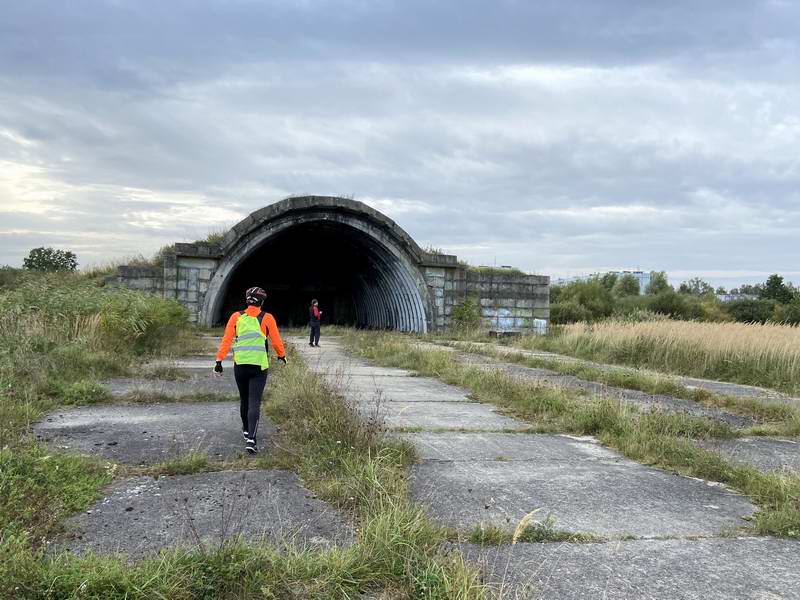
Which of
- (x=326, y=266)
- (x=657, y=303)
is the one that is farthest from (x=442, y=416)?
(x=657, y=303)

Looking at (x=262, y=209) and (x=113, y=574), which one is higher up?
(x=262, y=209)

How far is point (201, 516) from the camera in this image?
13.1ft

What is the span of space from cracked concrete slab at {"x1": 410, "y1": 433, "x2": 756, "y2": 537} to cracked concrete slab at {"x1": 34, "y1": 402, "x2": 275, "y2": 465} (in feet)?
6.42

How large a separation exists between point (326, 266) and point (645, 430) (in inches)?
947

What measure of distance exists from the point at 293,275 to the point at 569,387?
68.7 ft

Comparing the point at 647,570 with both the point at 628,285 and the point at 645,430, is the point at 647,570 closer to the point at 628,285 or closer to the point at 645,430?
the point at 645,430

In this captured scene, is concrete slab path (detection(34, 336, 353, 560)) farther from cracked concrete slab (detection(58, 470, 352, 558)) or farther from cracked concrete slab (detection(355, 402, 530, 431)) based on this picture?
cracked concrete slab (detection(355, 402, 530, 431))

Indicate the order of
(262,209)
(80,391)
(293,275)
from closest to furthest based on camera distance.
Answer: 1. (80,391)
2. (262,209)
3. (293,275)

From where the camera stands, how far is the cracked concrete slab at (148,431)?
5598 millimetres

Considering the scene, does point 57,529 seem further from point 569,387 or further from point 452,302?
point 452,302

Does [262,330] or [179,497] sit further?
[262,330]

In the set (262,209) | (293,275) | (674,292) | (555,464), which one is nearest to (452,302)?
(262,209)

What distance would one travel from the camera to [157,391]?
8367mm

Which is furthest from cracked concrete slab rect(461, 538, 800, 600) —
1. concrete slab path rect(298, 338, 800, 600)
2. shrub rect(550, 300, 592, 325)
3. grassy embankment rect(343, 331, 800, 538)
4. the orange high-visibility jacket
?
shrub rect(550, 300, 592, 325)
